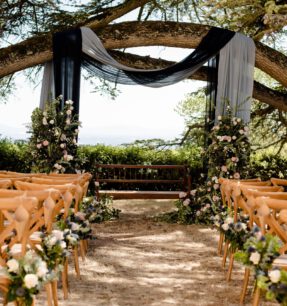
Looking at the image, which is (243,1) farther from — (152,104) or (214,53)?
(152,104)

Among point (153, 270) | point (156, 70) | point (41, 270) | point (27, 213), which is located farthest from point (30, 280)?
point (156, 70)

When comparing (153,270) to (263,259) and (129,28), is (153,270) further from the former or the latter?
(129,28)

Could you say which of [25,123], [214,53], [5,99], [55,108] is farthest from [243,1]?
[5,99]

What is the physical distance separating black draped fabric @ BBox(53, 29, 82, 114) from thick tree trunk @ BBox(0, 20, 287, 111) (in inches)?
6.3

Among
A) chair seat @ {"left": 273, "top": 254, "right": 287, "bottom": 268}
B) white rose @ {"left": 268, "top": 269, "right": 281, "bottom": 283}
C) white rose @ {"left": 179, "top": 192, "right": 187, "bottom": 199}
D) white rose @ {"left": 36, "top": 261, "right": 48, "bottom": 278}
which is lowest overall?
chair seat @ {"left": 273, "top": 254, "right": 287, "bottom": 268}

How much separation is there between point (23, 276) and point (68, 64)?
548cm

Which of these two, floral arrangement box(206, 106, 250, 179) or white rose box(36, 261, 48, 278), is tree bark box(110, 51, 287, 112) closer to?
floral arrangement box(206, 106, 250, 179)

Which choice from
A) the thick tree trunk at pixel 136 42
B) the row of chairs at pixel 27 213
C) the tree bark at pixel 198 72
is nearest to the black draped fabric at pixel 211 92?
the thick tree trunk at pixel 136 42

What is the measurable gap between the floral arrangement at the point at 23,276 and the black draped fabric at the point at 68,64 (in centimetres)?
530

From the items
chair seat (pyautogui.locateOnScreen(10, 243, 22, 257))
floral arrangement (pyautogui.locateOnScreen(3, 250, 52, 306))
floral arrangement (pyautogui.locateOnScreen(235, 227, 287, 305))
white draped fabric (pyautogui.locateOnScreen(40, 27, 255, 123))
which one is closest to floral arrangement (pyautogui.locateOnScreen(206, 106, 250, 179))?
white draped fabric (pyautogui.locateOnScreen(40, 27, 255, 123))

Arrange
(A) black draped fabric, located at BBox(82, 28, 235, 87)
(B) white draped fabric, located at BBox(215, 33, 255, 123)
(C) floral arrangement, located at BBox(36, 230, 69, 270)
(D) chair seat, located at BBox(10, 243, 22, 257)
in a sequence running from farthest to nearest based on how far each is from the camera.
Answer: (B) white draped fabric, located at BBox(215, 33, 255, 123), (A) black draped fabric, located at BBox(82, 28, 235, 87), (C) floral arrangement, located at BBox(36, 230, 69, 270), (D) chair seat, located at BBox(10, 243, 22, 257)

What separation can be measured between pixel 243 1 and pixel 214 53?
5.55ft

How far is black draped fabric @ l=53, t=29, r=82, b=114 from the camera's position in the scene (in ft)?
24.9

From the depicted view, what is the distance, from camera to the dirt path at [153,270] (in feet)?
12.7
